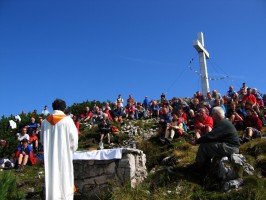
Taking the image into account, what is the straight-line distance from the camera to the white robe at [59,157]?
296 inches

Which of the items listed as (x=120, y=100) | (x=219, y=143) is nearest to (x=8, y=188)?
(x=219, y=143)

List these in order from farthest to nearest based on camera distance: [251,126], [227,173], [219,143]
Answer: [251,126] < [219,143] < [227,173]

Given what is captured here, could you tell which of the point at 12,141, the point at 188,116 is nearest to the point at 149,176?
the point at 188,116

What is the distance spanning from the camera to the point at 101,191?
8922 millimetres

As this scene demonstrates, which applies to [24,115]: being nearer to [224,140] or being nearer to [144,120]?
[144,120]

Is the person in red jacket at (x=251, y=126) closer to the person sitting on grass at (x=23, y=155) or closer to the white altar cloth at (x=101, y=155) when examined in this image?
the white altar cloth at (x=101, y=155)

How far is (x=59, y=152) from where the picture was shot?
7711 millimetres

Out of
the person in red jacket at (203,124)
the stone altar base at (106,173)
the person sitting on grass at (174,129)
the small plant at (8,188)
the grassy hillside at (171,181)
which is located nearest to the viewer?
the grassy hillside at (171,181)

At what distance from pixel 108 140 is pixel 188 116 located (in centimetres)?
364

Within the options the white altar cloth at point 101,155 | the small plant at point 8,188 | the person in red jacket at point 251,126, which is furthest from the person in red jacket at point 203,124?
the small plant at point 8,188

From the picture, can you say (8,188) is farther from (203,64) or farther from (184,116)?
(203,64)

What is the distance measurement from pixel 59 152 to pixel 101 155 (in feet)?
5.53

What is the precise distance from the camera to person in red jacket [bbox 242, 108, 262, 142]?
11407mm

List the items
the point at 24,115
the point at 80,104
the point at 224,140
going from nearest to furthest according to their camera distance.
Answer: the point at 224,140 < the point at 24,115 < the point at 80,104
